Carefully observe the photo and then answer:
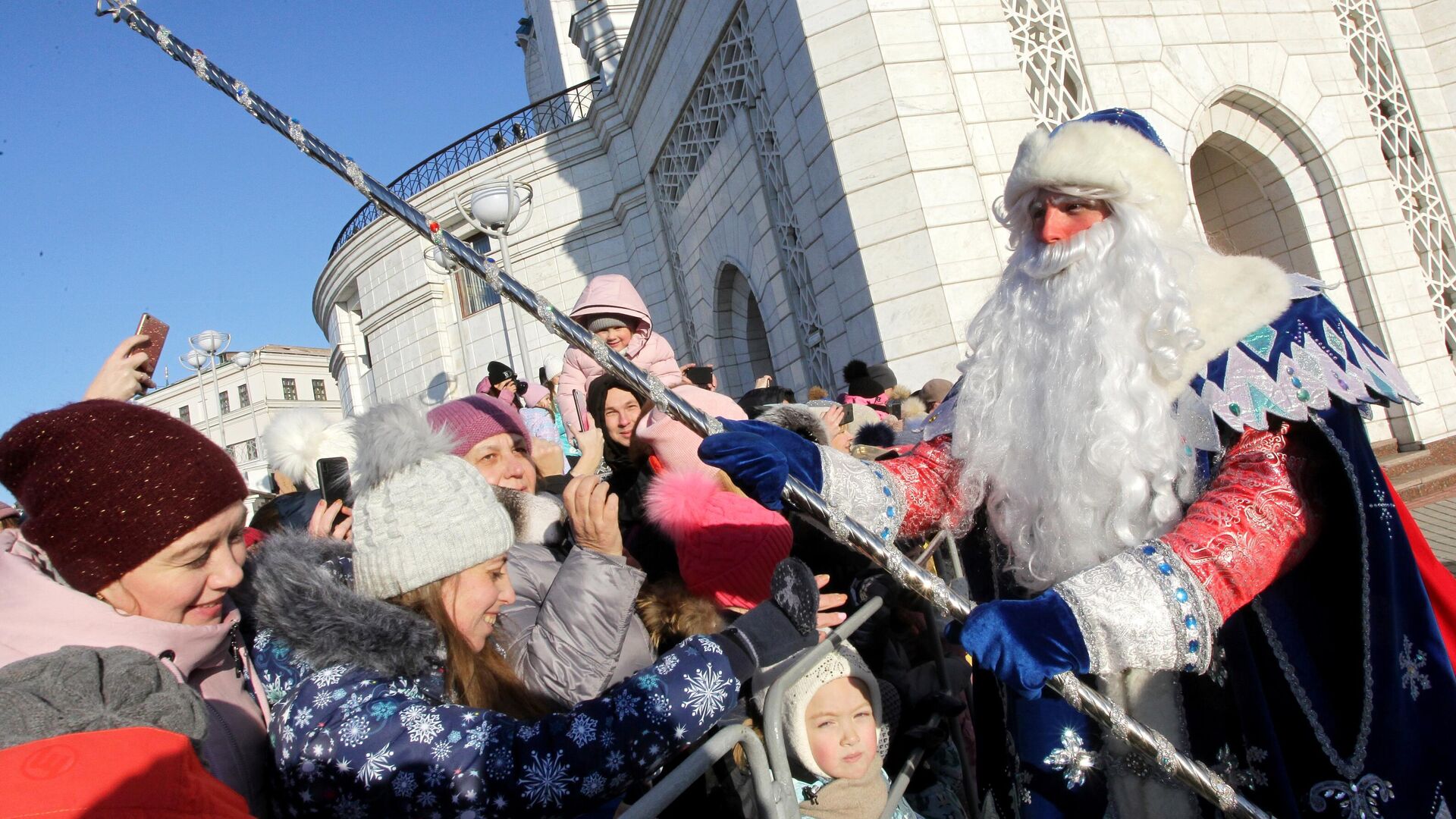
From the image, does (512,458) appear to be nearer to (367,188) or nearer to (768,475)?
(367,188)

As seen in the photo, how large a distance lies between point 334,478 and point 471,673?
1.58m

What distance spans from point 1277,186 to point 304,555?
8.65m

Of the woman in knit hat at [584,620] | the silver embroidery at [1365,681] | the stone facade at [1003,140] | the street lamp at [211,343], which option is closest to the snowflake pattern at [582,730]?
the woman in knit hat at [584,620]

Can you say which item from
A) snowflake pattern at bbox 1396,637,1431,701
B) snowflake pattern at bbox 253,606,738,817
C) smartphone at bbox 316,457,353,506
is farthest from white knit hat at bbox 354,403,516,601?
snowflake pattern at bbox 1396,637,1431,701

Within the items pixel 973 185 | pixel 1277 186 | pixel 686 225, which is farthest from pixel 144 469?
pixel 686 225

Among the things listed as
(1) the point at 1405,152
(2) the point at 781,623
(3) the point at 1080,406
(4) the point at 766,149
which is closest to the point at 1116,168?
(3) the point at 1080,406

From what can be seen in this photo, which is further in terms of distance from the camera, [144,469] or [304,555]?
[304,555]

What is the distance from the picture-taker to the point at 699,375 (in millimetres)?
4855

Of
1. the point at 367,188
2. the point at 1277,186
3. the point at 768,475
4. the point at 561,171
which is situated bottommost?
the point at 768,475

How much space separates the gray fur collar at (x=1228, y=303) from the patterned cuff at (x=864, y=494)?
610mm

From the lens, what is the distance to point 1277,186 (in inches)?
305

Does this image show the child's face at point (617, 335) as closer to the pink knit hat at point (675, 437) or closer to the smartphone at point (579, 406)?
the smartphone at point (579, 406)

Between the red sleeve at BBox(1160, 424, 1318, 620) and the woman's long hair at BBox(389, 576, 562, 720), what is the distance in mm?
1288

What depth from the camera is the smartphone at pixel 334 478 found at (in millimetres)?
2904
